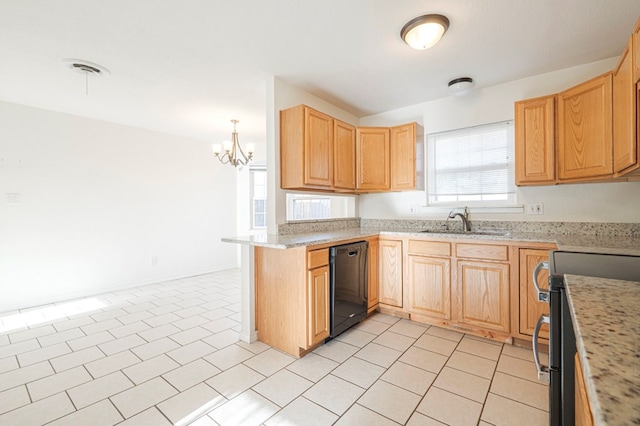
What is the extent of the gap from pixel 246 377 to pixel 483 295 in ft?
6.83

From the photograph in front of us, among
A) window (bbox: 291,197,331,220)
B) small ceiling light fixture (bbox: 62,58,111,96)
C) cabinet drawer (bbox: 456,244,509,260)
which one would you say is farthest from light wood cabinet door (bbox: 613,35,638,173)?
small ceiling light fixture (bbox: 62,58,111,96)

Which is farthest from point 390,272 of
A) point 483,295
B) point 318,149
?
point 318,149

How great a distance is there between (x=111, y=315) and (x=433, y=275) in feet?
11.6

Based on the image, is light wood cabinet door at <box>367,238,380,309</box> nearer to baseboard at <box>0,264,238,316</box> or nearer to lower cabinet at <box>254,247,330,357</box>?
lower cabinet at <box>254,247,330,357</box>

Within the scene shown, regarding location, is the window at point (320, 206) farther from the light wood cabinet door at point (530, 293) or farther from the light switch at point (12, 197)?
the light switch at point (12, 197)

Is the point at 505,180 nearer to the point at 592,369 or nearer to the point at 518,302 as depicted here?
the point at 518,302

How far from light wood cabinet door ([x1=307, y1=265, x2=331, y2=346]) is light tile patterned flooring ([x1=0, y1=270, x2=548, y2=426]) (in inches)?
6.8

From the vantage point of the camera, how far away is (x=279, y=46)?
229 cm

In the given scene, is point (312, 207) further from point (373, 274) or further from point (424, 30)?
point (424, 30)

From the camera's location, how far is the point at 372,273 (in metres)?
3.04

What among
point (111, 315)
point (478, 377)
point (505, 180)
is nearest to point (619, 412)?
point (478, 377)

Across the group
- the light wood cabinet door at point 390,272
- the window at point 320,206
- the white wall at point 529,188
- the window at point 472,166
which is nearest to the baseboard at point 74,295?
the window at point 320,206

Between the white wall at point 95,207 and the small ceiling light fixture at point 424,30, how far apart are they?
4.18 metres

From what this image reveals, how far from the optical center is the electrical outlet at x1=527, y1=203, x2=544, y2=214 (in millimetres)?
2777
